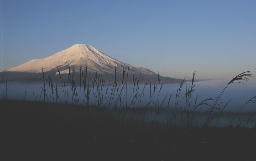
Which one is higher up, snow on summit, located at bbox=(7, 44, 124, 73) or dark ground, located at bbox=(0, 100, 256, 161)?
snow on summit, located at bbox=(7, 44, 124, 73)

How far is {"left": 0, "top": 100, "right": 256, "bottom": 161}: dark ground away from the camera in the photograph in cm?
358

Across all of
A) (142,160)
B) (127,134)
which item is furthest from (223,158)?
(127,134)

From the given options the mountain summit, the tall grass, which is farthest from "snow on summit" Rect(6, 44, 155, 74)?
the tall grass

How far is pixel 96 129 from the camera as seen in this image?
4.93m

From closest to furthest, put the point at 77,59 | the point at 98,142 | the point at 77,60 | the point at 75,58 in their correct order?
the point at 98,142 < the point at 77,60 < the point at 77,59 < the point at 75,58

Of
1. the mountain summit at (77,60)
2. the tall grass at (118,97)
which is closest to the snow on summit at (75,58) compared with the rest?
the mountain summit at (77,60)

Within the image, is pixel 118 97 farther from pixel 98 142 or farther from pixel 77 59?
pixel 77 59

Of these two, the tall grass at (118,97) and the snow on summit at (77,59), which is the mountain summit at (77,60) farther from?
the tall grass at (118,97)

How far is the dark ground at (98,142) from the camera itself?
3.58 metres

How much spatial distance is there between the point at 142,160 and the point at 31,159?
1517 mm

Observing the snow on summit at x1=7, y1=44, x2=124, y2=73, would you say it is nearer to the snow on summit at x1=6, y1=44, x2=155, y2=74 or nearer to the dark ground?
the snow on summit at x1=6, y1=44, x2=155, y2=74

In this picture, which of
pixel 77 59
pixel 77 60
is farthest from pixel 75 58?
pixel 77 60

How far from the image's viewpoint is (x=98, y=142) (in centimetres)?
410

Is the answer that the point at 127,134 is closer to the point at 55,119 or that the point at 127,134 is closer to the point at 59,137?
the point at 59,137
